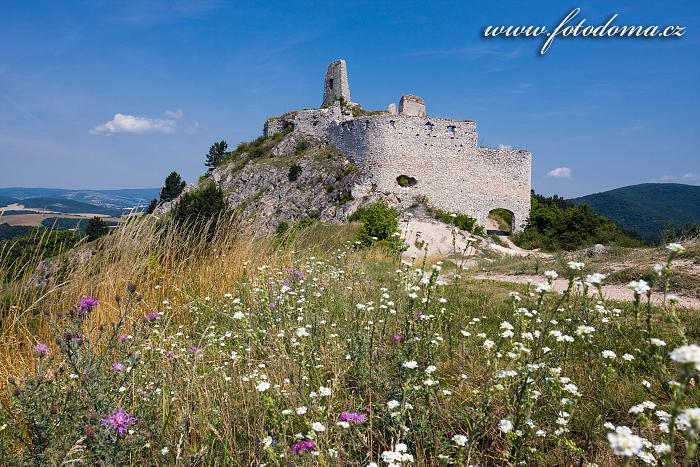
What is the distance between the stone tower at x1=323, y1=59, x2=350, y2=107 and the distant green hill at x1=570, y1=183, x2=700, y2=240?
6418 cm

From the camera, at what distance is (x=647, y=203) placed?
11738 cm

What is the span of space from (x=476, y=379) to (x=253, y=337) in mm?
1620

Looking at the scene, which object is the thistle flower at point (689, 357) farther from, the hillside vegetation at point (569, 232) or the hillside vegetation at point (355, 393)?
the hillside vegetation at point (569, 232)

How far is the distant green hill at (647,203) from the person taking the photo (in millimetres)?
96438

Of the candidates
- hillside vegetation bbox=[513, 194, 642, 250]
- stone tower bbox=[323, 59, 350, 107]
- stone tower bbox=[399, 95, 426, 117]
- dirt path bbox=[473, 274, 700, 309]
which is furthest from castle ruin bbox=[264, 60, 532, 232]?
dirt path bbox=[473, 274, 700, 309]

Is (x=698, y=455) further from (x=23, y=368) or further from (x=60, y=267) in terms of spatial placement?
(x=60, y=267)

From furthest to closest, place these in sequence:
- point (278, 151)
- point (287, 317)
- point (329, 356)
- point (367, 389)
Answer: point (278, 151), point (287, 317), point (329, 356), point (367, 389)

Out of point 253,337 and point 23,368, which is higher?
point 253,337

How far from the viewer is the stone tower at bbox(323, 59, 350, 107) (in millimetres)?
38062

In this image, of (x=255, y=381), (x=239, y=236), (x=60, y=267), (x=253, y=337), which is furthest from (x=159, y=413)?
(x=239, y=236)

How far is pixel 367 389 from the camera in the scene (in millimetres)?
2840

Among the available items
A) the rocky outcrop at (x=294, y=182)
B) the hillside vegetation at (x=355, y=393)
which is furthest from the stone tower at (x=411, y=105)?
the hillside vegetation at (x=355, y=393)

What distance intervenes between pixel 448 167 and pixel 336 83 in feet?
47.9

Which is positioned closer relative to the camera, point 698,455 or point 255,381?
point 698,455
